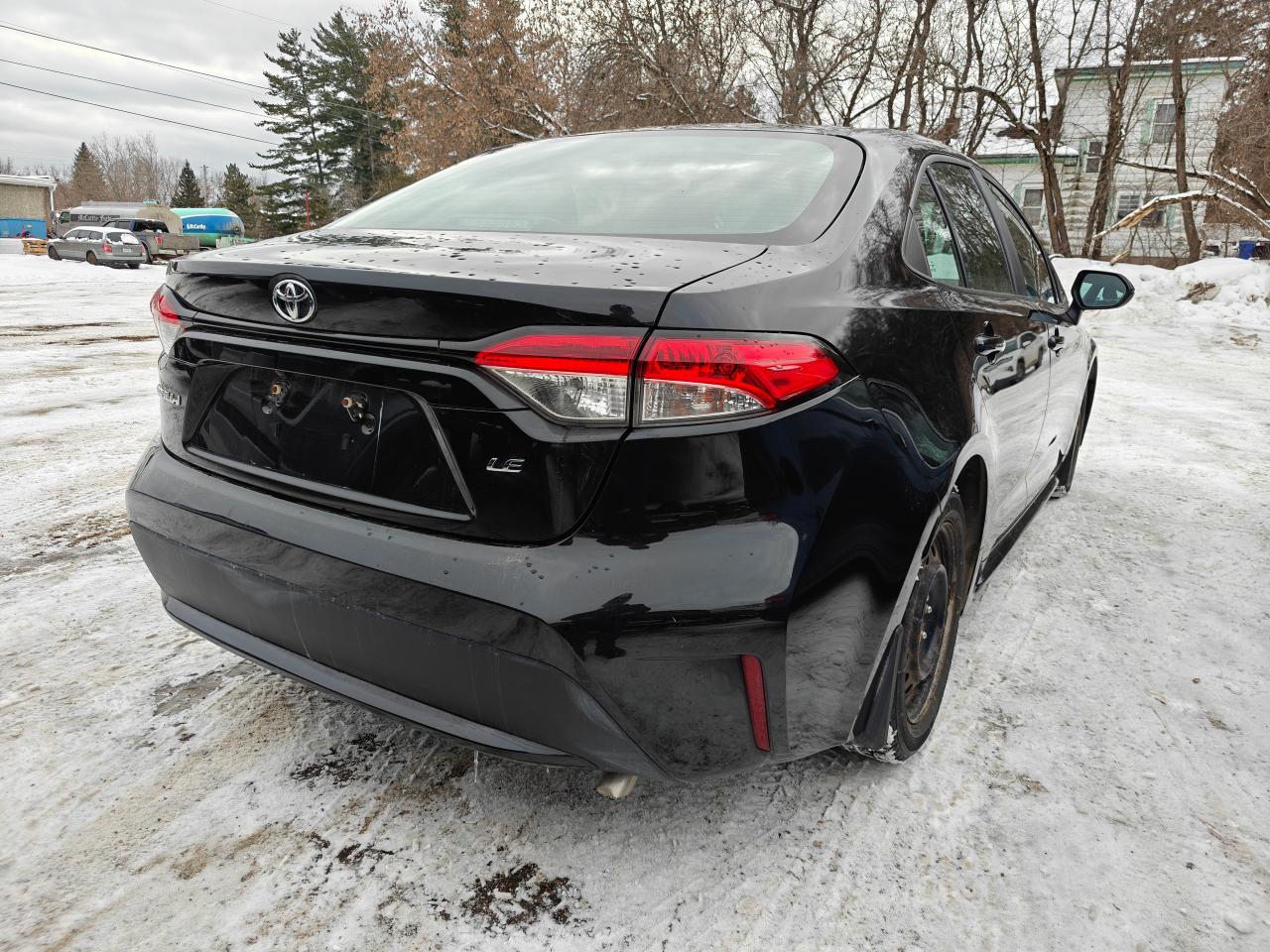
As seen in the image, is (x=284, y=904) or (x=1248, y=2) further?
(x=1248, y=2)

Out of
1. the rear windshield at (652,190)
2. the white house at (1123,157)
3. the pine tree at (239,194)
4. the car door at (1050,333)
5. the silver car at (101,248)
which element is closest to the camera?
the rear windshield at (652,190)

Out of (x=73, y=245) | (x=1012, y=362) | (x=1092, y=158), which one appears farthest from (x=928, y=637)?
(x=1092, y=158)

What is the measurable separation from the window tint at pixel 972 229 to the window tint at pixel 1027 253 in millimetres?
226

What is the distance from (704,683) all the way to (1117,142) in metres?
28.5

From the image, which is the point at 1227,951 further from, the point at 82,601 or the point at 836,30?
the point at 836,30

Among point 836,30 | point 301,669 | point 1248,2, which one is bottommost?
point 301,669

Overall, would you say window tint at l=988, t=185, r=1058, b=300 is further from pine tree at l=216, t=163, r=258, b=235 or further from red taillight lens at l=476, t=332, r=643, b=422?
pine tree at l=216, t=163, r=258, b=235

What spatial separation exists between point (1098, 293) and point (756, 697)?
10.4 feet

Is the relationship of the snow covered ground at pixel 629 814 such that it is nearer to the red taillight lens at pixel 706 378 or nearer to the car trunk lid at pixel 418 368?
the car trunk lid at pixel 418 368

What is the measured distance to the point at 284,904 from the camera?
67.0 inches

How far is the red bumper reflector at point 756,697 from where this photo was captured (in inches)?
60.1

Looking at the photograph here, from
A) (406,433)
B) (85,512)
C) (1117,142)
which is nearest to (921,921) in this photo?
(406,433)

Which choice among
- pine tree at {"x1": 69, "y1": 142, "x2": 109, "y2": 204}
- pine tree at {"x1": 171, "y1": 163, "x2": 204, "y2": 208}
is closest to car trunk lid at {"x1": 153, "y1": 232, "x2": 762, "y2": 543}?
pine tree at {"x1": 171, "y1": 163, "x2": 204, "y2": 208}

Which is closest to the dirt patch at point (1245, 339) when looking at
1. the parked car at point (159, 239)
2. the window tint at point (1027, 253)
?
the window tint at point (1027, 253)
